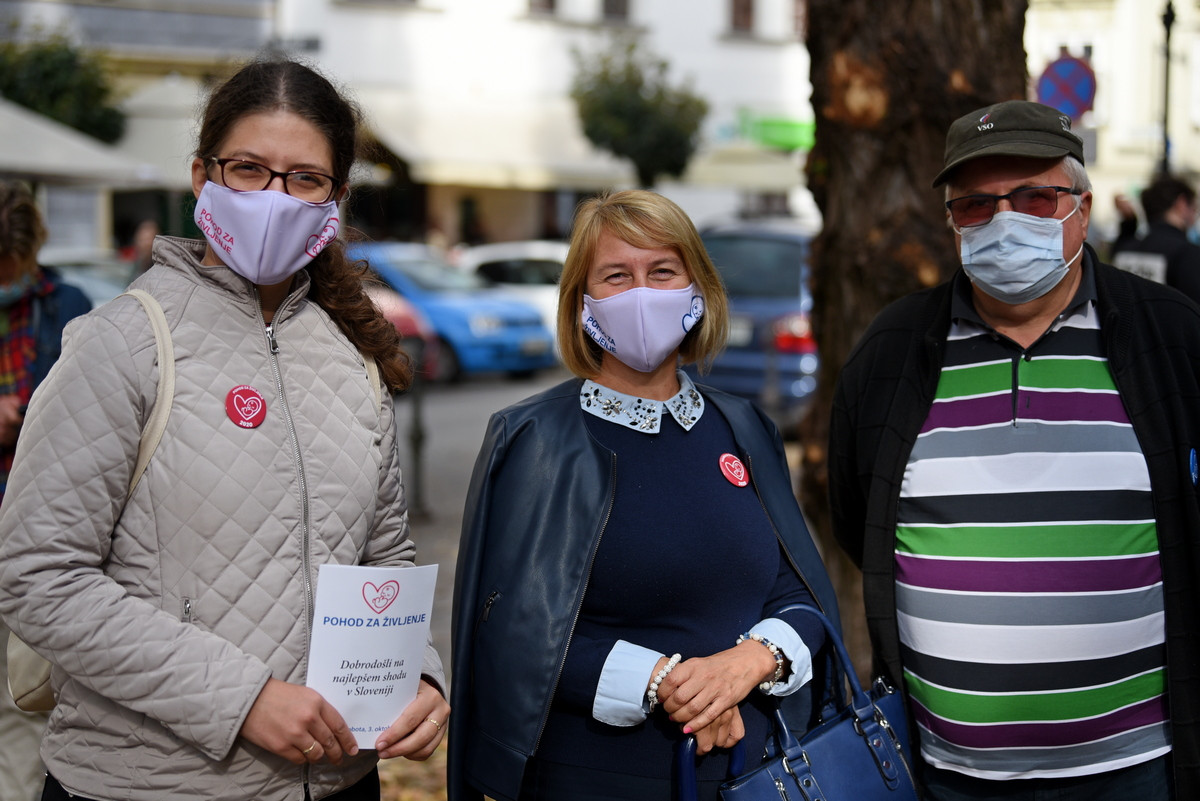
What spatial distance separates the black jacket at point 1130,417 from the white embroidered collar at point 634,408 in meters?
0.46

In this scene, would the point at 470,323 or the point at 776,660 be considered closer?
the point at 776,660

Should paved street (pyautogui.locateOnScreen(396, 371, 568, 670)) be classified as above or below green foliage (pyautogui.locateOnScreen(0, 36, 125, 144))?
below

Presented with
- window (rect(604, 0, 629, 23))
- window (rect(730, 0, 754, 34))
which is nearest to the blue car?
Answer: window (rect(604, 0, 629, 23))

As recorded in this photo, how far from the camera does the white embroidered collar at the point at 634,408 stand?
2758 mm

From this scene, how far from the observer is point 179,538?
2.15 metres

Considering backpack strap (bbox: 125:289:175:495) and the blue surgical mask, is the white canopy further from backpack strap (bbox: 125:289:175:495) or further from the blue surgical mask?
the blue surgical mask

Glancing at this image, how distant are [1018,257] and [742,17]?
31182 mm

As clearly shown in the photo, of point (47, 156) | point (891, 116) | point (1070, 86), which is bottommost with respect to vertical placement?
point (891, 116)

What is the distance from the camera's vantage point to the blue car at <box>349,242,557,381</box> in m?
16.6

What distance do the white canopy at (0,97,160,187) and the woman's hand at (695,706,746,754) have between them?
963cm

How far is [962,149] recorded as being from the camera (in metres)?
2.82

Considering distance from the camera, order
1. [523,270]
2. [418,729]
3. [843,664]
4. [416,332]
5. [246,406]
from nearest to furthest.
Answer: [246,406], [418,729], [843,664], [416,332], [523,270]

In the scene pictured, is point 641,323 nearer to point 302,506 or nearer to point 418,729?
point 302,506

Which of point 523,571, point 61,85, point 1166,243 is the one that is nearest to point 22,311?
point 523,571
